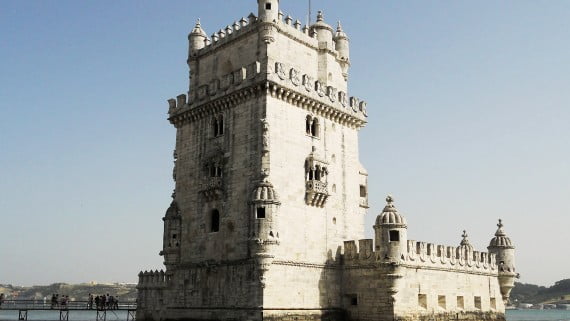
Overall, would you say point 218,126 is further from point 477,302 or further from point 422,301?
point 477,302

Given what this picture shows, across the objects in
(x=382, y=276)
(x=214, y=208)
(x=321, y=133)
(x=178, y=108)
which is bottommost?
(x=382, y=276)

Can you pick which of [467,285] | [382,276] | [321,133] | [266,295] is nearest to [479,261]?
[467,285]

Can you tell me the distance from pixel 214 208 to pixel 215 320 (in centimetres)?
712

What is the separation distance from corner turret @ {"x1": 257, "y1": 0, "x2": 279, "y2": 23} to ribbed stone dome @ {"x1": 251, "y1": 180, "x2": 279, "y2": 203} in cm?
1112

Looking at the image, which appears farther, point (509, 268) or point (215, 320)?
point (509, 268)

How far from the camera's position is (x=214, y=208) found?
38.6m

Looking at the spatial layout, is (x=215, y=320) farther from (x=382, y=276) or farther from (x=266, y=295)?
(x=382, y=276)

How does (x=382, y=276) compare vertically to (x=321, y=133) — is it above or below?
below

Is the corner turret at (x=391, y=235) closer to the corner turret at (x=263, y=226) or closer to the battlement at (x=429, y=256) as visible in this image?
the battlement at (x=429, y=256)

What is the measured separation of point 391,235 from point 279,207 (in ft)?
24.2

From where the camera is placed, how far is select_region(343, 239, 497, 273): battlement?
37.8 meters

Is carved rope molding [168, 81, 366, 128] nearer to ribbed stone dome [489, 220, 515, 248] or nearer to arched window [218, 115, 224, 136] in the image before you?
arched window [218, 115, 224, 136]

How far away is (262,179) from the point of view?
35.2 metres

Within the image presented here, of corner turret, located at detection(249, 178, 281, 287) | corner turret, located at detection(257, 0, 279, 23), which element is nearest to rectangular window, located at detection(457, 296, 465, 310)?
corner turret, located at detection(249, 178, 281, 287)
